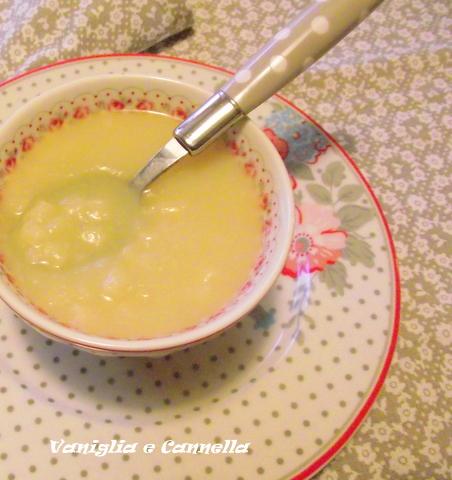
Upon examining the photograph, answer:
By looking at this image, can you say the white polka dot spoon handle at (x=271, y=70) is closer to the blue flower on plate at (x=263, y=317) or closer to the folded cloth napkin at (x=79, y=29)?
the blue flower on plate at (x=263, y=317)

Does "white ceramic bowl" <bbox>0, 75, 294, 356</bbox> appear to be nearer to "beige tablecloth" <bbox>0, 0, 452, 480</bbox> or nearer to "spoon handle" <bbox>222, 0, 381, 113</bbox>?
"spoon handle" <bbox>222, 0, 381, 113</bbox>

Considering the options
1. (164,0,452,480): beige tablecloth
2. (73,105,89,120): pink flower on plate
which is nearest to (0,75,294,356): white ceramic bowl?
(73,105,89,120): pink flower on plate

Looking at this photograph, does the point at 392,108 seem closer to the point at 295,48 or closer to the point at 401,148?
the point at 401,148

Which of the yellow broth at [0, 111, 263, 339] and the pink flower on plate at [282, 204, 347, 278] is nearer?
the yellow broth at [0, 111, 263, 339]

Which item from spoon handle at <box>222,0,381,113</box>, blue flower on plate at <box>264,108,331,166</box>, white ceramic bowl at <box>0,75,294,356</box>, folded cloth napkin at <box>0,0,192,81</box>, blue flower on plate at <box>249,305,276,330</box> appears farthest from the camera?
Answer: folded cloth napkin at <box>0,0,192,81</box>

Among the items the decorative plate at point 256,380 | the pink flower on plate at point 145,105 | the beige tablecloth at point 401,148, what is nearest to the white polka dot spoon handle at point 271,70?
the pink flower on plate at point 145,105

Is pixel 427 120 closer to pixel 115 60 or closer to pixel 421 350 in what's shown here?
pixel 421 350
